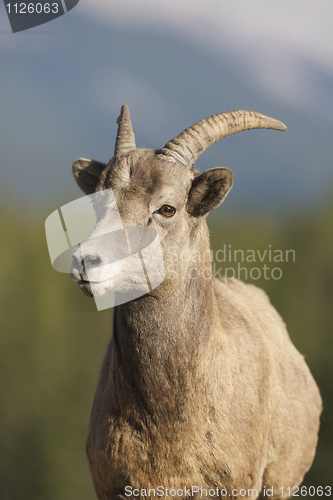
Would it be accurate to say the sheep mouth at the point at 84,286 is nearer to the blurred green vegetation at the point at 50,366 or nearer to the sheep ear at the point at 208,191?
the sheep ear at the point at 208,191

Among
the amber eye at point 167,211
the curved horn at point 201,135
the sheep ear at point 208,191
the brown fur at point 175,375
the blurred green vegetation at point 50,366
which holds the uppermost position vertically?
Answer: the curved horn at point 201,135

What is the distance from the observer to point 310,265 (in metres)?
51.4

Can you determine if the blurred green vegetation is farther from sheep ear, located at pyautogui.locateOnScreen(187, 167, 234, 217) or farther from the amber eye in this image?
the amber eye

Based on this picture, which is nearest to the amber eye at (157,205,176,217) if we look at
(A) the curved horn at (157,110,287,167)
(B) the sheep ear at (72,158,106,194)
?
(A) the curved horn at (157,110,287,167)

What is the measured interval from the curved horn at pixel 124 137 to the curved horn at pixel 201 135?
465mm

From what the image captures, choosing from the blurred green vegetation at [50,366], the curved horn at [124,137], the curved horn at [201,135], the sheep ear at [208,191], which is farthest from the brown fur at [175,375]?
the blurred green vegetation at [50,366]

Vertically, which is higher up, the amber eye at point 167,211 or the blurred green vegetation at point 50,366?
the amber eye at point 167,211

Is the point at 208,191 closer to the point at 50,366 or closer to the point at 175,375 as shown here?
the point at 175,375

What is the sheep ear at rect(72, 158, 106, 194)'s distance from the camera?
600cm

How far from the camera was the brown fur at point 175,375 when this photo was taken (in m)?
4.89

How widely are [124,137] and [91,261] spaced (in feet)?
6.94

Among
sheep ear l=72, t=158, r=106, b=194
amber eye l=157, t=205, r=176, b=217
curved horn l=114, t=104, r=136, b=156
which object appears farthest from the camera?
sheep ear l=72, t=158, r=106, b=194

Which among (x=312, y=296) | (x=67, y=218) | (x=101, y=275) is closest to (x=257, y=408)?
(x=101, y=275)

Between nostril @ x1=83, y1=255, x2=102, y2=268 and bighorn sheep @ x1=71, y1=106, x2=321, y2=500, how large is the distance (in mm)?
413
